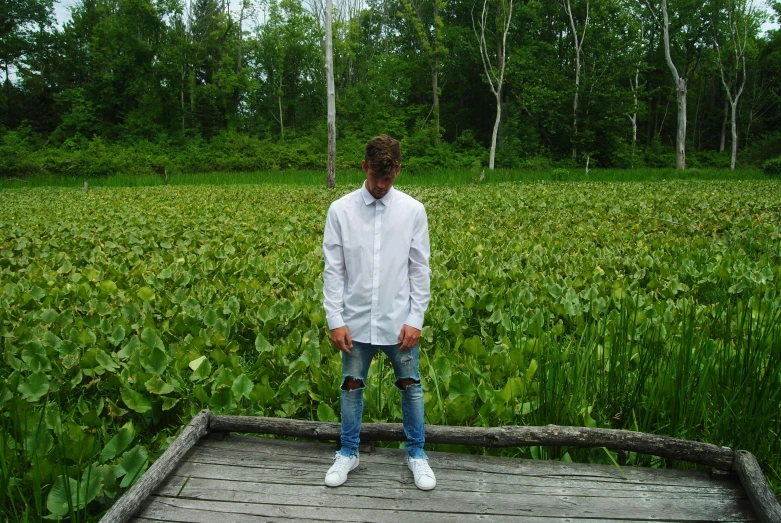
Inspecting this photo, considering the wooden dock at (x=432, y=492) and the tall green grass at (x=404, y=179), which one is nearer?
the wooden dock at (x=432, y=492)

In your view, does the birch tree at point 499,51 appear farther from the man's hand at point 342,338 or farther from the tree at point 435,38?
the man's hand at point 342,338

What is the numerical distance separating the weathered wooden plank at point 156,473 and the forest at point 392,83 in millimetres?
25869

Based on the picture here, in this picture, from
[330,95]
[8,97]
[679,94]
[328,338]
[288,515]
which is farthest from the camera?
[8,97]

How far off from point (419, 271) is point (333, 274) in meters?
0.30

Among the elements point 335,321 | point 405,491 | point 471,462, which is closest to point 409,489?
point 405,491

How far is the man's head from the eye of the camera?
1863mm

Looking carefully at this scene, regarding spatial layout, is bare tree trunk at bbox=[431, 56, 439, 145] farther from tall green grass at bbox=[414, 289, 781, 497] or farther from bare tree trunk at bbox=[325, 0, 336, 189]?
tall green grass at bbox=[414, 289, 781, 497]

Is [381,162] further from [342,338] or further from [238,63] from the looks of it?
[238,63]

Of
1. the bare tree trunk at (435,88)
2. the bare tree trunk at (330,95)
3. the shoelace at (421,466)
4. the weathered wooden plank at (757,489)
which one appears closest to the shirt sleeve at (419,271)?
the shoelace at (421,466)

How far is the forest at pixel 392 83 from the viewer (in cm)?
3102

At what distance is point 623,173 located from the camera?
21.0 meters

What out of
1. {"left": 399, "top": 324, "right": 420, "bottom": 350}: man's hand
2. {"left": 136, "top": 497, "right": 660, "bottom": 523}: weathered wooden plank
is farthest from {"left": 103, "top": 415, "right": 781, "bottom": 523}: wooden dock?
{"left": 399, "top": 324, "right": 420, "bottom": 350}: man's hand

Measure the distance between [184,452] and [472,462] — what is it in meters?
1.07

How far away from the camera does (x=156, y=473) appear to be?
6.34 ft
